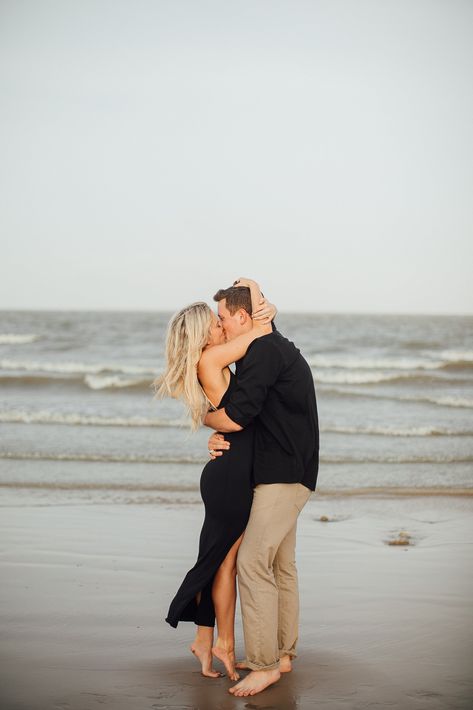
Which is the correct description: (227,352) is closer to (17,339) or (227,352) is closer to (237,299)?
(237,299)

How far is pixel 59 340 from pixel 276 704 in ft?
94.6

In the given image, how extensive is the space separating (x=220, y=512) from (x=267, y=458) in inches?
12.8

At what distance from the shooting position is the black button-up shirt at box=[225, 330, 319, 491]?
3404mm

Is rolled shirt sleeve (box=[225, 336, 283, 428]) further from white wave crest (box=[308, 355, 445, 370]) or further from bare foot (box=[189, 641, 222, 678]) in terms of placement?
white wave crest (box=[308, 355, 445, 370])

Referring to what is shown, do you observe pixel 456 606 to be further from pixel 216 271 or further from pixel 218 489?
pixel 216 271

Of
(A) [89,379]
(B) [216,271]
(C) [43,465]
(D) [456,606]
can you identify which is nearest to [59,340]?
(B) [216,271]

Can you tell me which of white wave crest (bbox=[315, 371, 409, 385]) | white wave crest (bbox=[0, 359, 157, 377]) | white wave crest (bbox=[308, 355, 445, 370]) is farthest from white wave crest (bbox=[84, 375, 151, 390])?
white wave crest (bbox=[308, 355, 445, 370])

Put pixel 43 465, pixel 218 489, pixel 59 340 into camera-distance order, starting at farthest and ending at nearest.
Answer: pixel 59 340 < pixel 43 465 < pixel 218 489

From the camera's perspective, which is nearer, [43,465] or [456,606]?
[456,606]

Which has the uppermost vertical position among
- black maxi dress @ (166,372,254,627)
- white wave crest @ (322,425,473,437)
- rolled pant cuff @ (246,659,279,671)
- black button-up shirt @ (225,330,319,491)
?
black button-up shirt @ (225,330,319,491)

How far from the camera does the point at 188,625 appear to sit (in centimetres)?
438

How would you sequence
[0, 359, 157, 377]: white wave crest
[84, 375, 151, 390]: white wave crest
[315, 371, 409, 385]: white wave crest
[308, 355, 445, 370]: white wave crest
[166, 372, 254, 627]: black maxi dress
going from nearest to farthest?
[166, 372, 254, 627]: black maxi dress → [84, 375, 151, 390]: white wave crest → [315, 371, 409, 385]: white wave crest → [0, 359, 157, 377]: white wave crest → [308, 355, 445, 370]: white wave crest

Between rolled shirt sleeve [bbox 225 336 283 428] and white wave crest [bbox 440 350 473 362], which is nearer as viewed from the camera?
rolled shirt sleeve [bbox 225 336 283 428]

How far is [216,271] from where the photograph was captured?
25.1 m
